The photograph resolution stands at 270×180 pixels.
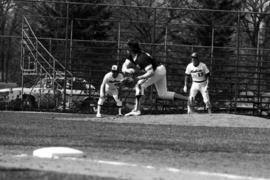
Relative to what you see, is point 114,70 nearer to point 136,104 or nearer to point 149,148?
point 136,104

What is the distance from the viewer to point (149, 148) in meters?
12.3

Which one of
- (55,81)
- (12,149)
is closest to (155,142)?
(12,149)

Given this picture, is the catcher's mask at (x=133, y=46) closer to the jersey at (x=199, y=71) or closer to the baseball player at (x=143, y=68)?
the baseball player at (x=143, y=68)

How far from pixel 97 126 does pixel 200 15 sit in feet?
76.8

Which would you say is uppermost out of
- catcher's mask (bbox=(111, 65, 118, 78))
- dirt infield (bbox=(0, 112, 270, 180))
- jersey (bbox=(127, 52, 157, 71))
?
jersey (bbox=(127, 52, 157, 71))

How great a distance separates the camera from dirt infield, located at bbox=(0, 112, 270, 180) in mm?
8500

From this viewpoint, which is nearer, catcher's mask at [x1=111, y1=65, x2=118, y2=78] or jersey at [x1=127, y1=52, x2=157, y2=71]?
jersey at [x1=127, y1=52, x2=157, y2=71]

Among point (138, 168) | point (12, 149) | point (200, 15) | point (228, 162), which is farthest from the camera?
point (200, 15)

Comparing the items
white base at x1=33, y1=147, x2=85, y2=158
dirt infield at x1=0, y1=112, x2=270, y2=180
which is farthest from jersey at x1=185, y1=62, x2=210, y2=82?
white base at x1=33, y1=147, x2=85, y2=158

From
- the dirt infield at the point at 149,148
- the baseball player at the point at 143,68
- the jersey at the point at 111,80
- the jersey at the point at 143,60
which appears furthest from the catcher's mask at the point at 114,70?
the dirt infield at the point at 149,148

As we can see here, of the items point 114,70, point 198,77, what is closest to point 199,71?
point 198,77

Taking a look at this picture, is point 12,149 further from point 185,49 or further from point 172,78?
point 185,49

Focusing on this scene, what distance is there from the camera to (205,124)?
20.0 meters

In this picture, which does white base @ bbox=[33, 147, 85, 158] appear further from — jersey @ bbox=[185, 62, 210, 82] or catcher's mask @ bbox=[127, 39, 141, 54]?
jersey @ bbox=[185, 62, 210, 82]
